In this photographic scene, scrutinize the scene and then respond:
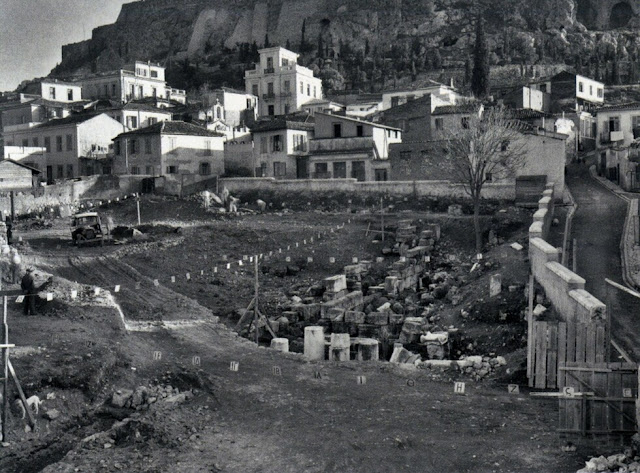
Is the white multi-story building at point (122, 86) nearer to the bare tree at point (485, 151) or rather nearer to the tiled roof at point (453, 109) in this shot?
the tiled roof at point (453, 109)

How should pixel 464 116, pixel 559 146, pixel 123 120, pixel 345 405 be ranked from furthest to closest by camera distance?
1. pixel 123 120
2. pixel 464 116
3. pixel 559 146
4. pixel 345 405

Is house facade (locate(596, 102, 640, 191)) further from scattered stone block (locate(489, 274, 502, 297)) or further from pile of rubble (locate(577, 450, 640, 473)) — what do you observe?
pile of rubble (locate(577, 450, 640, 473))

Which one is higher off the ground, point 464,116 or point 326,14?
point 326,14

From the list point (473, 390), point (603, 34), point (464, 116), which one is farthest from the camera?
point (603, 34)

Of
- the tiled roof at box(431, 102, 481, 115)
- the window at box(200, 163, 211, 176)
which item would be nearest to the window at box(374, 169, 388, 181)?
the tiled roof at box(431, 102, 481, 115)

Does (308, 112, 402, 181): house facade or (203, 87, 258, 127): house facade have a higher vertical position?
(203, 87, 258, 127): house facade

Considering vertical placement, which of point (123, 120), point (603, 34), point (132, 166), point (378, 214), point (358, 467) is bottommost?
point (358, 467)

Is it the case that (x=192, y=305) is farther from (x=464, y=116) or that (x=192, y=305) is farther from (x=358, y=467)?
(x=464, y=116)

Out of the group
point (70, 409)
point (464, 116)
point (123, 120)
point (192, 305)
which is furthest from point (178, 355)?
point (123, 120)
